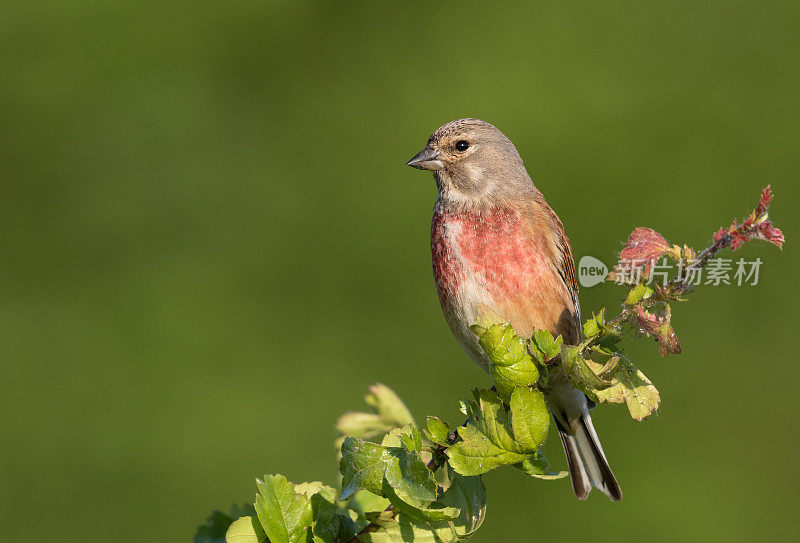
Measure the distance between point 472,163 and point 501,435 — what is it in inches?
49.7

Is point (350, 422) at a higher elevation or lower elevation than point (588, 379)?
lower

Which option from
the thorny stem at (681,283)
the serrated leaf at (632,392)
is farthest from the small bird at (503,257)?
the thorny stem at (681,283)

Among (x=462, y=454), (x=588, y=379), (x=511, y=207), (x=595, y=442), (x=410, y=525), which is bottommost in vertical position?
(x=595, y=442)

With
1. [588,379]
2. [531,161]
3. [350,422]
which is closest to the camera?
[588,379]

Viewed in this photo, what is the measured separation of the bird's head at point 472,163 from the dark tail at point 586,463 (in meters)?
0.72

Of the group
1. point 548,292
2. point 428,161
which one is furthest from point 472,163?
point 548,292

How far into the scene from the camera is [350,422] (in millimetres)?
1816

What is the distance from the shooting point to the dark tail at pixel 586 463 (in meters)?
2.41

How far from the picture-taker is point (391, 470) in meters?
1.42

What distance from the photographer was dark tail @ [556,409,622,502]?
7.91ft

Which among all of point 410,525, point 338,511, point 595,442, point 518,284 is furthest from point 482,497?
point 595,442

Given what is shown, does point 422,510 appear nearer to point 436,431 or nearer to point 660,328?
point 436,431

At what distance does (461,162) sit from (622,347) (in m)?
1.27

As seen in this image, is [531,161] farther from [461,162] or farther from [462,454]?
[462,454]
